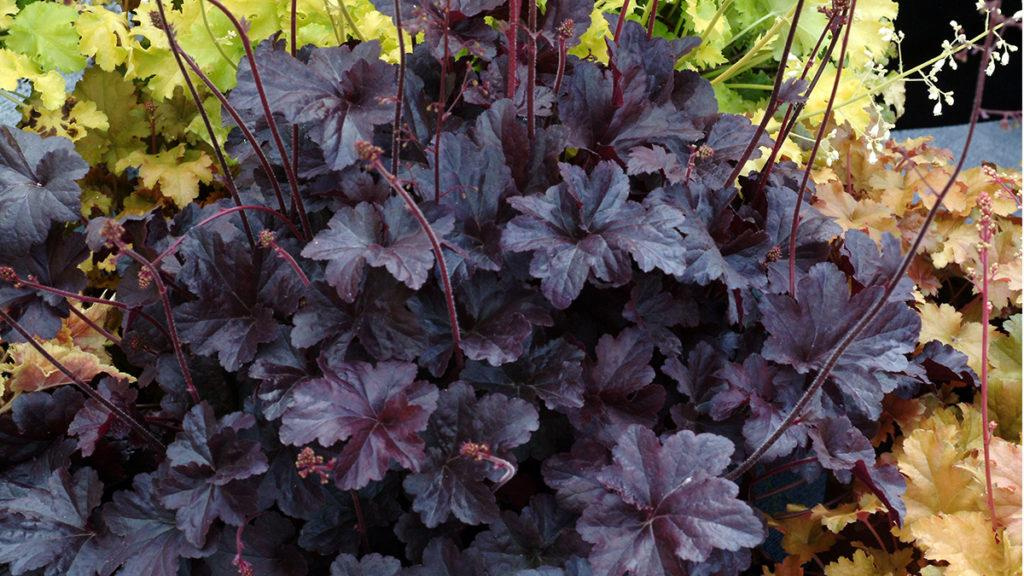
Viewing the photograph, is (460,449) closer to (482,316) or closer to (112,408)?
(482,316)

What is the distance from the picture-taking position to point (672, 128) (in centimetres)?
127

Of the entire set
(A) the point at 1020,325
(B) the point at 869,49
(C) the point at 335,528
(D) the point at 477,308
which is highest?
(B) the point at 869,49

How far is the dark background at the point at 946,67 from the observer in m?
3.31

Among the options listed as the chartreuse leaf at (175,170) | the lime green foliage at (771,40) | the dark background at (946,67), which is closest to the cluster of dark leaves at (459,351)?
the chartreuse leaf at (175,170)

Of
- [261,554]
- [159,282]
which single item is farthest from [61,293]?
[261,554]

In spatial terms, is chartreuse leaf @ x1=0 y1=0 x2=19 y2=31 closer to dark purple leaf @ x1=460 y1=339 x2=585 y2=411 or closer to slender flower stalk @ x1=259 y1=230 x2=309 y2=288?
slender flower stalk @ x1=259 y1=230 x2=309 y2=288

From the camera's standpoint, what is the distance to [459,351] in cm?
110

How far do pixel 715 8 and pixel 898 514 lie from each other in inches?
49.4

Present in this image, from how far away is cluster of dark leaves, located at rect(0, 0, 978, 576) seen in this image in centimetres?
99

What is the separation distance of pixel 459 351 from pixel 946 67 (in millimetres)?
3127

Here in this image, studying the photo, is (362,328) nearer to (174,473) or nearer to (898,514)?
(174,473)

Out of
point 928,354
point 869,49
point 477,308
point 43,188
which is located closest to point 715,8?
point 869,49

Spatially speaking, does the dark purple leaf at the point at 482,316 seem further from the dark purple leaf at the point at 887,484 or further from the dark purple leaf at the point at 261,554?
the dark purple leaf at the point at 887,484

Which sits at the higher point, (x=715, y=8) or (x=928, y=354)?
(x=715, y=8)
